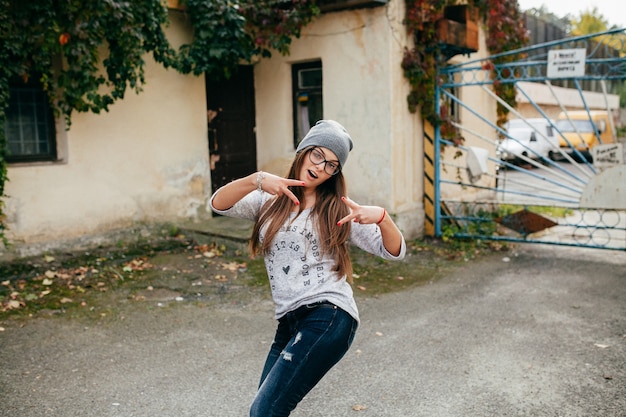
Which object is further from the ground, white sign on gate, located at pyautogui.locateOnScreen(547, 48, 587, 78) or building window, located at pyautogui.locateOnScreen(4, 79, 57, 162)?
white sign on gate, located at pyautogui.locateOnScreen(547, 48, 587, 78)

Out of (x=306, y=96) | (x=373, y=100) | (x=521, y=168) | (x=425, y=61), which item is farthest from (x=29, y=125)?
(x=521, y=168)

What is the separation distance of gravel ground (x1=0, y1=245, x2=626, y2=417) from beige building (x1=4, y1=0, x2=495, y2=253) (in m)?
2.33

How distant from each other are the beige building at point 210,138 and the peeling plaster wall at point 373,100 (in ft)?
0.05

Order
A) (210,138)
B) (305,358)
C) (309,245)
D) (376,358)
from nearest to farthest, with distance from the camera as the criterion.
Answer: (305,358) → (309,245) → (376,358) → (210,138)

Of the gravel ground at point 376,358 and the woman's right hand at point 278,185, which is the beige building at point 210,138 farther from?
the woman's right hand at point 278,185

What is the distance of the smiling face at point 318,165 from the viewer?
267 centimetres

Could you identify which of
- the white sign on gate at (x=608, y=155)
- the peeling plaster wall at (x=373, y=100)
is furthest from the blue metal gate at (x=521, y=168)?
the peeling plaster wall at (x=373, y=100)

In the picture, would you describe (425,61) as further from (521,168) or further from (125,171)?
(125,171)

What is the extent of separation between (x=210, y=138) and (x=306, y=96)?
1.61m

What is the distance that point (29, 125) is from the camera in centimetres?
761

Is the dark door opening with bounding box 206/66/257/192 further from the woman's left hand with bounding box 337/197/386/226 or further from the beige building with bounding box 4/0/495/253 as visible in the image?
the woman's left hand with bounding box 337/197/386/226

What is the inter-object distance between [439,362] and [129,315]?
2883 mm

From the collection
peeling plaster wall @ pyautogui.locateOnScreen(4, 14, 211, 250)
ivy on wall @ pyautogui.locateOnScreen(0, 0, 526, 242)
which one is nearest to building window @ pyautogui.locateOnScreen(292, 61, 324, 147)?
ivy on wall @ pyautogui.locateOnScreen(0, 0, 526, 242)

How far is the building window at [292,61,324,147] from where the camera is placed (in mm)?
9242
